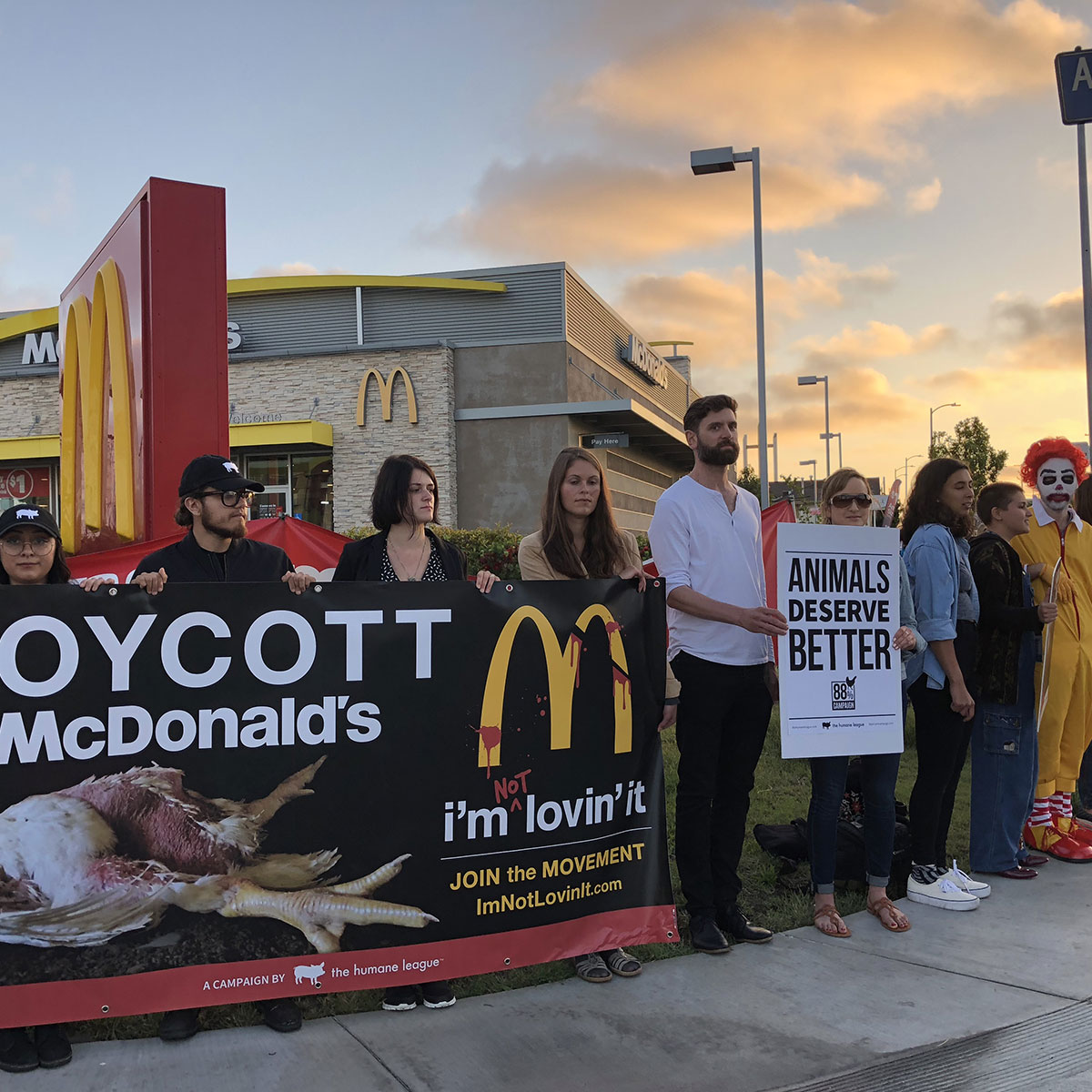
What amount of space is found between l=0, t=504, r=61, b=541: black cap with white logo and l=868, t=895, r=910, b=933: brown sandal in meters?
3.78

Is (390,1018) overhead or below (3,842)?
below

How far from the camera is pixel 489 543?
2311 centimetres

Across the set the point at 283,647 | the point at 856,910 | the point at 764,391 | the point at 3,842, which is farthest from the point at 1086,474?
the point at 764,391

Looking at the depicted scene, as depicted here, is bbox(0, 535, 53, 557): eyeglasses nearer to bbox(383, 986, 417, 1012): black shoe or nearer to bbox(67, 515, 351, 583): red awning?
bbox(383, 986, 417, 1012): black shoe

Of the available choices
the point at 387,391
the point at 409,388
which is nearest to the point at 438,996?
the point at 409,388

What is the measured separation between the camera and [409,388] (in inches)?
1330

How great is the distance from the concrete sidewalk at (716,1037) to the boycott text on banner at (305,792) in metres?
0.18

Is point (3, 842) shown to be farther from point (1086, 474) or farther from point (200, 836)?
point (1086, 474)

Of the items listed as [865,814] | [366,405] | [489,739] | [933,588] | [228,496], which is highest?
[366,405]

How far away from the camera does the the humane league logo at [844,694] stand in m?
4.54

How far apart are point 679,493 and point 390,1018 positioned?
7.59ft

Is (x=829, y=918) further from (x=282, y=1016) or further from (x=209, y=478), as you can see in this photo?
(x=209, y=478)

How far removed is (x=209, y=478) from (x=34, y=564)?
672 mm

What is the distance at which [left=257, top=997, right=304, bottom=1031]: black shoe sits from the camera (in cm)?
347
